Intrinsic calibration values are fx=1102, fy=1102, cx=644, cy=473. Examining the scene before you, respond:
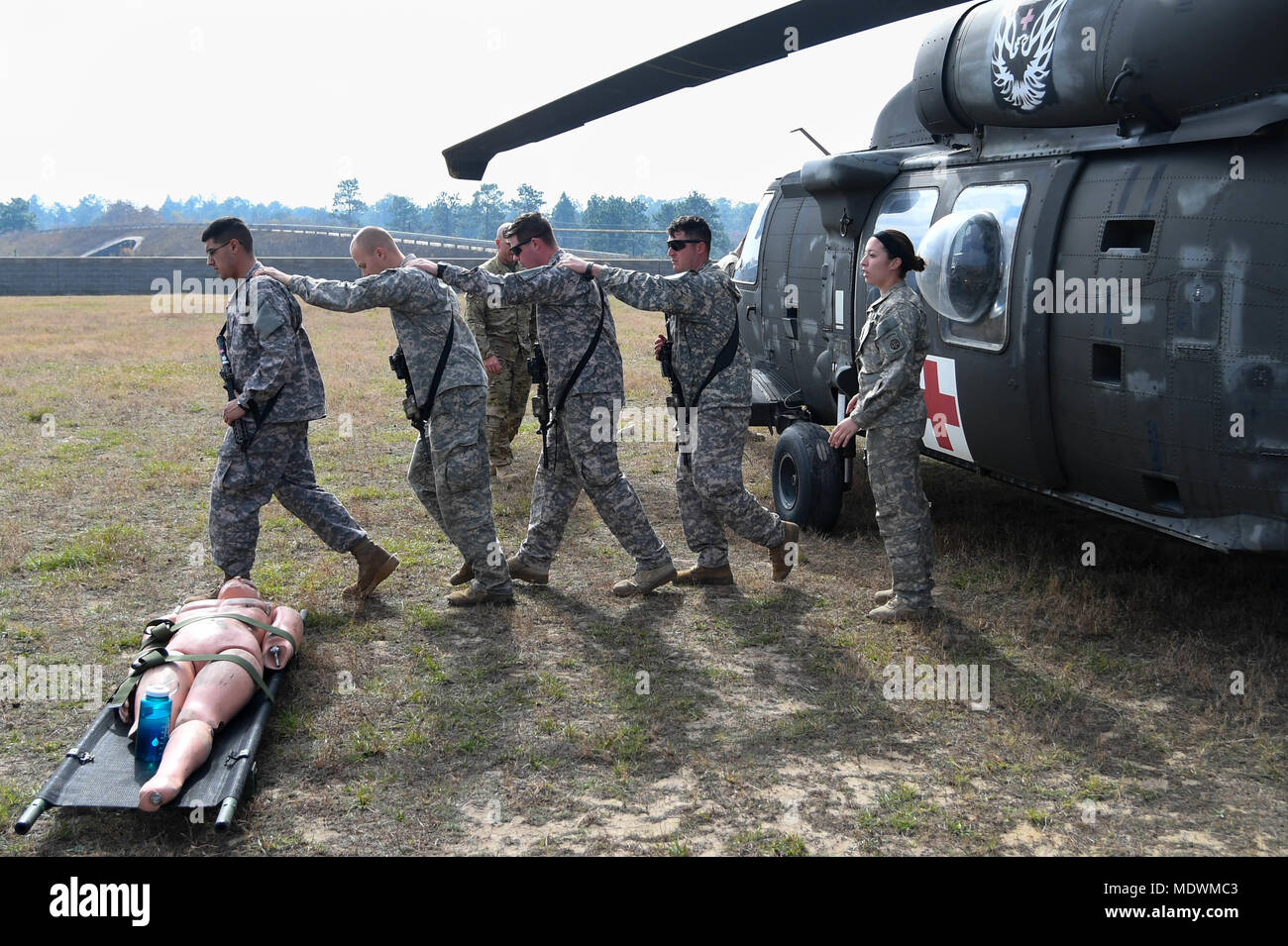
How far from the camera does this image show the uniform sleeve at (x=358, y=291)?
5781 mm

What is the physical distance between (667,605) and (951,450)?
209cm

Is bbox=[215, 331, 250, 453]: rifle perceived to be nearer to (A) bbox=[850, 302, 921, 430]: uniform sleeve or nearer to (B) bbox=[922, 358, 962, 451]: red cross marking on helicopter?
(A) bbox=[850, 302, 921, 430]: uniform sleeve

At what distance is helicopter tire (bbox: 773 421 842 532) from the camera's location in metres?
8.00

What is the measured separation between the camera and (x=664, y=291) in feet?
20.9

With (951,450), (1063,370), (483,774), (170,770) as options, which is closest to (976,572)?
(951,450)

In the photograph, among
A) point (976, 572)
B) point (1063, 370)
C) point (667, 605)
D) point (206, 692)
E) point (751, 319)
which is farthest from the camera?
point (751, 319)

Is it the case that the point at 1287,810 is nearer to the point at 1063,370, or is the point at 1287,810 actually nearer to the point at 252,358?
the point at 1063,370

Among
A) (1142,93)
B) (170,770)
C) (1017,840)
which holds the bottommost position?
(1017,840)

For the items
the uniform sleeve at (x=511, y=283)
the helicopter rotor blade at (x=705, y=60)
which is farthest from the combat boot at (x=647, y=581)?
the helicopter rotor blade at (x=705, y=60)

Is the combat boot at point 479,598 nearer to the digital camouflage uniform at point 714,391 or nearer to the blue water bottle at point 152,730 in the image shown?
the digital camouflage uniform at point 714,391

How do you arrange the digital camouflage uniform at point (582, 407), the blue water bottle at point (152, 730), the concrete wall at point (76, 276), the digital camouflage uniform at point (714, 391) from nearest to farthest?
1. the blue water bottle at point (152, 730)
2. the digital camouflage uniform at point (582, 407)
3. the digital camouflage uniform at point (714, 391)
4. the concrete wall at point (76, 276)

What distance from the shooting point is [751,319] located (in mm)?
9875

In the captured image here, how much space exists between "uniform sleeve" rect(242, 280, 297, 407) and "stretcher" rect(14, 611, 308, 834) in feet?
6.47

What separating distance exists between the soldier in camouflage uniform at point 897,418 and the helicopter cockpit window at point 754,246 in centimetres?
353
